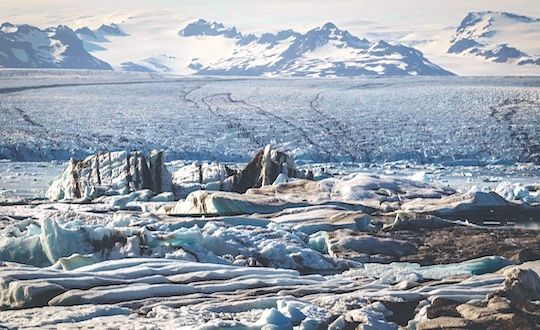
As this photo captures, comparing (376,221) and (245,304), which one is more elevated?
(245,304)

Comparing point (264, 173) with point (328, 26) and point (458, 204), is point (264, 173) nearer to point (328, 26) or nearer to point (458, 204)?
point (458, 204)

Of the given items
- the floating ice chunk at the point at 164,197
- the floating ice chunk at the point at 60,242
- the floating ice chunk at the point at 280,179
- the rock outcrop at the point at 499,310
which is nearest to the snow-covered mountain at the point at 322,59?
the floating ice chunk at the point at 280,179

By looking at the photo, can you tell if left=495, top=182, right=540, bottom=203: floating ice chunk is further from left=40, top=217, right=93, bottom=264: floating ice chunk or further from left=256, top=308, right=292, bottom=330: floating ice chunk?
left=256, top=308, right=292, bottom=330: floating ice chunk

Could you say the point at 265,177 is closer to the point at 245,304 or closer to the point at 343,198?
the point at 343,198

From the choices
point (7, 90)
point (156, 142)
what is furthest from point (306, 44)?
point (156, 142)

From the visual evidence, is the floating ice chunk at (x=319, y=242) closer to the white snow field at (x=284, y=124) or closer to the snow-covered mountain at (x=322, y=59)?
the white snow field at (x=284, y=124)
